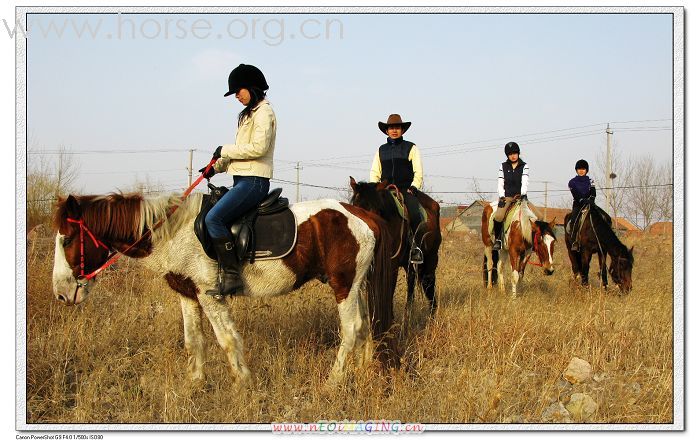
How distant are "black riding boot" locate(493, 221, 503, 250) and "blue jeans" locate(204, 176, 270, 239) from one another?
676cm

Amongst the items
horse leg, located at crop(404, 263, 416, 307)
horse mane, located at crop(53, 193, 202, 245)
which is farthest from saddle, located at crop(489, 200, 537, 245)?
horse mane, located at crop(53, 193, 202, 245)

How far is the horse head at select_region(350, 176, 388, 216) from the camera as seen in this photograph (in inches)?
250

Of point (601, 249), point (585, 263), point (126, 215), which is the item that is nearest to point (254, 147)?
point (126, 215)

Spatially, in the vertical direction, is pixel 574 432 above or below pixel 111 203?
below

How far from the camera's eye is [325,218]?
5246 mm

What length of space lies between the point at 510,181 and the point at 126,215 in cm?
771

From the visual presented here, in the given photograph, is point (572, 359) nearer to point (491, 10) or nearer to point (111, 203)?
point (491, 10)

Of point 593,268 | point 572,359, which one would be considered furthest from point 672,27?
point 593,268

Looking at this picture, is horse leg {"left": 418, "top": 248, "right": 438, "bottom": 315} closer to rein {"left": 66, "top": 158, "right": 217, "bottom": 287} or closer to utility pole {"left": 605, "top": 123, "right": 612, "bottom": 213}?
rein {"left": 66, "top": 158, "right": 217, "bottom": 287}

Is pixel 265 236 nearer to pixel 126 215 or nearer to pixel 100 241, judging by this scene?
pixel 126 215

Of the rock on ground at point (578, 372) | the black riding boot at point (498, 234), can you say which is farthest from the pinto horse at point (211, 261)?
the black riding boot at point (498, 234)

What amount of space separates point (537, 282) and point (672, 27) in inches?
316

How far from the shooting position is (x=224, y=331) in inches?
201

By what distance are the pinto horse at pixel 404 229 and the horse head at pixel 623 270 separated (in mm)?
3836
